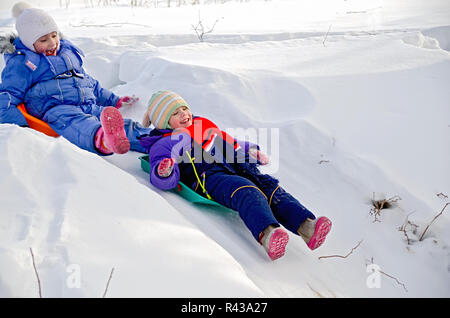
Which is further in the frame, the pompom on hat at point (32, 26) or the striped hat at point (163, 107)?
the pompom on hat at point (32, 26)

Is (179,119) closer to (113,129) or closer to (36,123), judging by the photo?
(113,129)

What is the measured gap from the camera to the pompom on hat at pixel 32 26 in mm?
2512

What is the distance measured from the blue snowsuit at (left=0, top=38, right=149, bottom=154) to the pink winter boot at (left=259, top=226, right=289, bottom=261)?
1313 millimetres

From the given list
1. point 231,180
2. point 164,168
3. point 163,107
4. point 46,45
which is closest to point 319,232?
point 231,180

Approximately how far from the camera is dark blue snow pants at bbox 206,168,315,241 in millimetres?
1567

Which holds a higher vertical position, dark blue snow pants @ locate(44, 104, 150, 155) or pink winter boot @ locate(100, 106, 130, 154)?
pink winter boot @ locate(100, 106, 130, 154)

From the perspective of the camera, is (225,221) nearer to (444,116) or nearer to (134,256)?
(134,256)

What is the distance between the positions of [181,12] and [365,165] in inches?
275

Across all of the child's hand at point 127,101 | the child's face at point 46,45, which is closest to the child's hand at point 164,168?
the child's hand at point 127,101

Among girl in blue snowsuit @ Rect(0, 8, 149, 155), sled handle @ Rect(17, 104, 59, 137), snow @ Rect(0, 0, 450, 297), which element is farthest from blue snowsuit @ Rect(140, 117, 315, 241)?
sled handle @ Rect(17, 104, 59, 137)

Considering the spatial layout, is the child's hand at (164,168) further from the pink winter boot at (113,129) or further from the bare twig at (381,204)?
the bare twig at (381,204)

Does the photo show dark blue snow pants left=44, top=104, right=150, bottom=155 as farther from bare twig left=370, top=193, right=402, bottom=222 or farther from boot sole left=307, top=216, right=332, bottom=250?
bare twig left=370, top=193, right=402, bottom=222

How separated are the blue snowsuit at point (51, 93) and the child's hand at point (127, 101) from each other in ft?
1.06
